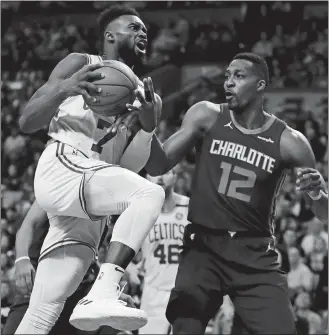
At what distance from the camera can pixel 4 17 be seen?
736 inches

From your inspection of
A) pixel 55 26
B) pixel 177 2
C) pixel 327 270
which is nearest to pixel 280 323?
pixel 327 270

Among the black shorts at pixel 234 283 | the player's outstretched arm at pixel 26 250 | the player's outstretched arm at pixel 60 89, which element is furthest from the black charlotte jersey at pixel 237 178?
the player's outstretched arm at pixel 60 89

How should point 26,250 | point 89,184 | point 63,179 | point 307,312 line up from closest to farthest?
1. point 89,184
2. point 63,179
3. point 26,250
4. point 307,312

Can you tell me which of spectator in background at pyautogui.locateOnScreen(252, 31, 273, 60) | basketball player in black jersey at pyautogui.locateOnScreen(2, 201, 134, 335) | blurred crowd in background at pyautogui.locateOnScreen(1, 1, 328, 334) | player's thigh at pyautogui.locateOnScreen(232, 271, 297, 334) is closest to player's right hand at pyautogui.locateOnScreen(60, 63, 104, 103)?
basketball player in black jersey at pyautogui.locateOnScreen(2, 201, 134, 335)

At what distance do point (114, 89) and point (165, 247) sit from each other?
391 cm

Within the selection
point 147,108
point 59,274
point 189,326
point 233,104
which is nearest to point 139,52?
point 147,108

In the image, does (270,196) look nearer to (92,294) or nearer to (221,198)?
(221,198)

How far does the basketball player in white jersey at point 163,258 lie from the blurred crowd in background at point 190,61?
2760mm

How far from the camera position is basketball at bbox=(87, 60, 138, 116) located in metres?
4.22

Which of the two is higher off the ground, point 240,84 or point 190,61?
point 190,61

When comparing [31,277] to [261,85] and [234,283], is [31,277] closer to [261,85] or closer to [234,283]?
[234,283]

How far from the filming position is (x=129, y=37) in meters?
4.66

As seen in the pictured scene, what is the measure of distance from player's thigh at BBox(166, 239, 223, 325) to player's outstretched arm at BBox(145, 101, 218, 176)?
23.8 inches

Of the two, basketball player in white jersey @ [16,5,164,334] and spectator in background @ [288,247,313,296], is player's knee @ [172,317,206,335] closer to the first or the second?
basketball player in white jersey @ [16,5,164,334]
